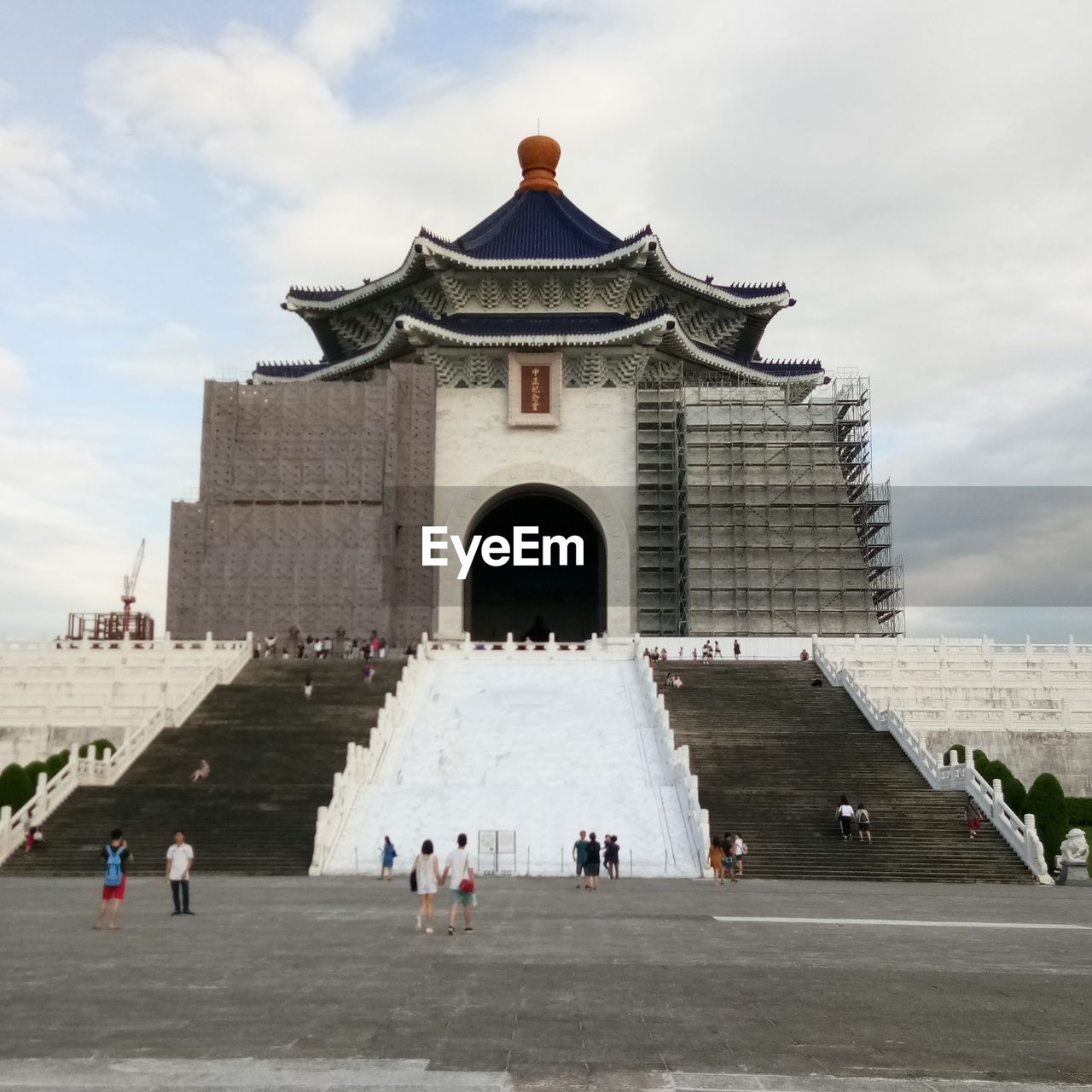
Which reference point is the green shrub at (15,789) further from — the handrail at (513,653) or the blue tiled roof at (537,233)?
the blue tiled roof at (537,233)

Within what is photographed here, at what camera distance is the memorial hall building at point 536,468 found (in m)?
43.9

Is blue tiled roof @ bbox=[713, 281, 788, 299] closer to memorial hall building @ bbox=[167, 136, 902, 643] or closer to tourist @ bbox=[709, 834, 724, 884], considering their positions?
memorial hall building @ bbox=[167, 136, 902, 643]

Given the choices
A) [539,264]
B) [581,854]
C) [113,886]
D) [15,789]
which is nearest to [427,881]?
[113,886]

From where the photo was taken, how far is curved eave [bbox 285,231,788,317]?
45906mm

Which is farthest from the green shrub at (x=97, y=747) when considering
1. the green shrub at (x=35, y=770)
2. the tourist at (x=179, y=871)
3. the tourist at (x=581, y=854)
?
the tourist at (x=179, y=871)

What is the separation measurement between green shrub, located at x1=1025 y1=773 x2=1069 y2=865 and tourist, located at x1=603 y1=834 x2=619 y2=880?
8.10 m

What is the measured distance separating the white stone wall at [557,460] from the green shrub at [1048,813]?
22901mm

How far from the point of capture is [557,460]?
4634 centimetres

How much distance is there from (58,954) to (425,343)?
3645cm

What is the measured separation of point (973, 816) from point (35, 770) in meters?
18.5

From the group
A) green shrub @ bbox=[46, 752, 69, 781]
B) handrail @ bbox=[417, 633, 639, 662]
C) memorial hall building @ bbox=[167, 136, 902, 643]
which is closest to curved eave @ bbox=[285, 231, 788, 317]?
memorial hall building @ bbox=[167, 136, 902, 643]

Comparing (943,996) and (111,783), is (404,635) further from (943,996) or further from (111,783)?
(943,996)

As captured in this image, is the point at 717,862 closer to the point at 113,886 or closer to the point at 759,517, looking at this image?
the point at 113,886

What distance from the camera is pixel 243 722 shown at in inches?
1118
